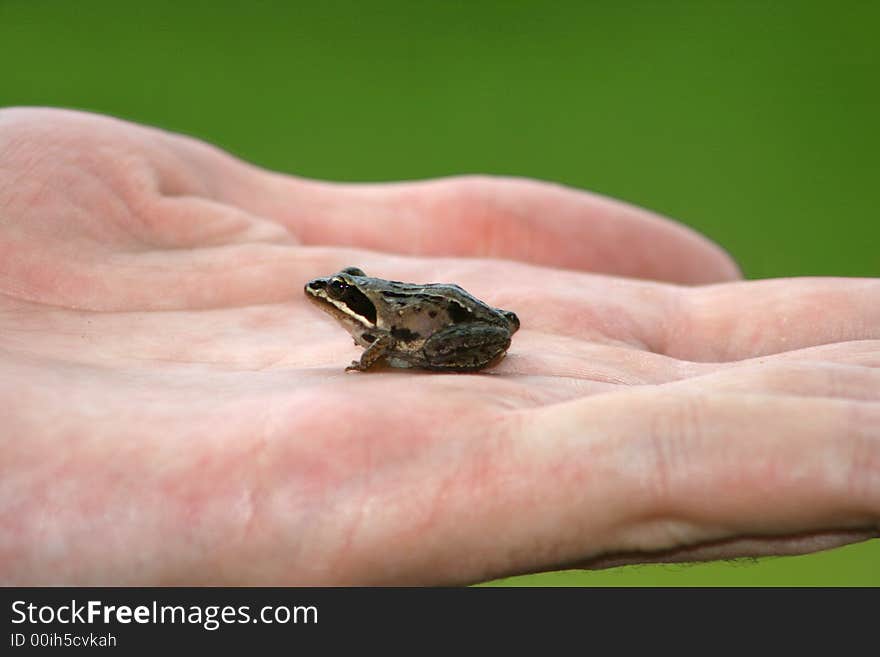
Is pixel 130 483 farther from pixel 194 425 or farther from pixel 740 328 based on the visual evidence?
pixel 740 328

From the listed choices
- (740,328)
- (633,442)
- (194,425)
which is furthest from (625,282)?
(194,425)

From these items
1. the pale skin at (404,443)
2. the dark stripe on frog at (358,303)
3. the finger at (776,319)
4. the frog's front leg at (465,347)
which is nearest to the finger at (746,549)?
the pale skin at (404,443)

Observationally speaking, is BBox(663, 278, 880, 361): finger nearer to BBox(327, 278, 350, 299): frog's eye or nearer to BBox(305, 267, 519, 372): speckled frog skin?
BBox(305, 267, 519, 372): speckled frog skin

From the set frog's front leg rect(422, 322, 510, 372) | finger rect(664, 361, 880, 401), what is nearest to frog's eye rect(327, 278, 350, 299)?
frog's front leg rect(422, 322, 510, 372)

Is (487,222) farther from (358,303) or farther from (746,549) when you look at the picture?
(746,549)

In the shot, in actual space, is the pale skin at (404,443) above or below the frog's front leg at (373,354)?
below

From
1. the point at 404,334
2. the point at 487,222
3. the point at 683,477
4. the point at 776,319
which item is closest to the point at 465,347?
the point at 404,334

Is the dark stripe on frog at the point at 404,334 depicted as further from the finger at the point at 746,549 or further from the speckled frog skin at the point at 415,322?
the finger at the point at 746,549

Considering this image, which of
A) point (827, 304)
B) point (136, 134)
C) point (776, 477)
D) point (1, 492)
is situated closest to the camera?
point (776, 477)
